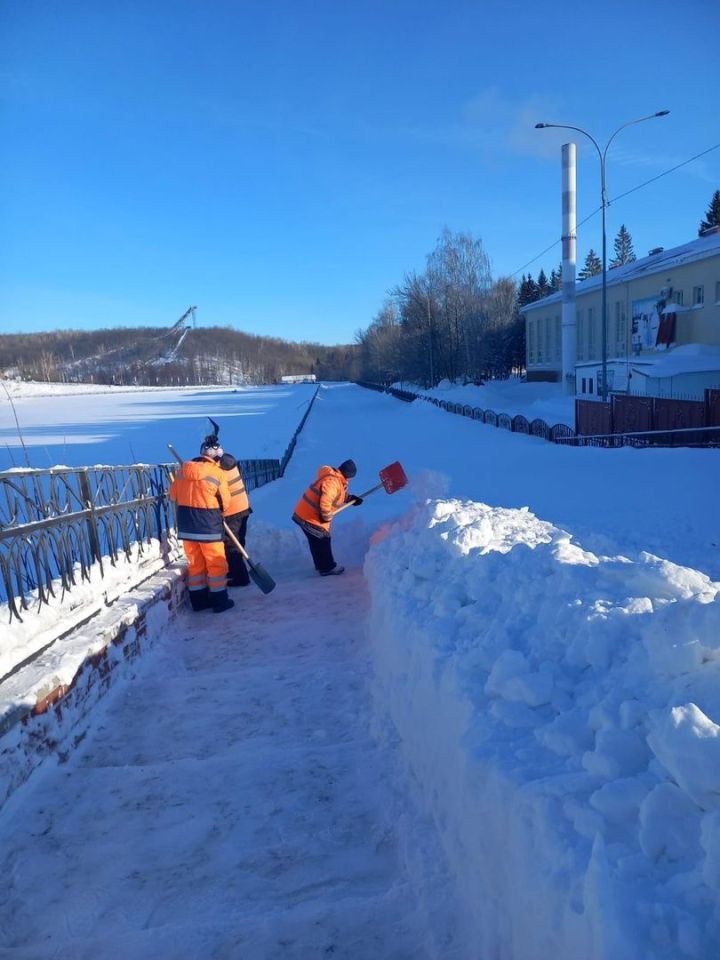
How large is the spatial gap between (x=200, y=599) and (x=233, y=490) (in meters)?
1.10

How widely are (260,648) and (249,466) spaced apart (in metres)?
8.30

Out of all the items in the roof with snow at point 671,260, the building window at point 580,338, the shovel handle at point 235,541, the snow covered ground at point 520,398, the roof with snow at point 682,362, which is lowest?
the snow covered ground at point 520,398

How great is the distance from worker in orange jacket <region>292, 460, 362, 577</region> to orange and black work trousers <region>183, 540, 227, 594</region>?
3.36 feet

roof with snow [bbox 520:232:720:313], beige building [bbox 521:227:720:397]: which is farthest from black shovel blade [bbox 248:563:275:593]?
roof with snow [bbox 520:232:720:313]

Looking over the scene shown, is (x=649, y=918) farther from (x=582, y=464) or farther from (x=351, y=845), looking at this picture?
(x=582, y=464)

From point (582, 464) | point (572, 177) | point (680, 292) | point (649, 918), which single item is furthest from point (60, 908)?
point (572, 177)

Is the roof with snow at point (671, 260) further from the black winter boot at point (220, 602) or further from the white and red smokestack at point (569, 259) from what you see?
the black winter boot at point (220, 602)

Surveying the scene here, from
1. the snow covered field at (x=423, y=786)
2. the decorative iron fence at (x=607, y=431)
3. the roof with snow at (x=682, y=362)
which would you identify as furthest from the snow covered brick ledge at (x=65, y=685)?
the roof with snow at (x=682, y=362)

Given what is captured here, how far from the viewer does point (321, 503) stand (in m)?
5.82

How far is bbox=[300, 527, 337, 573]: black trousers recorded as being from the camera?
6027mm

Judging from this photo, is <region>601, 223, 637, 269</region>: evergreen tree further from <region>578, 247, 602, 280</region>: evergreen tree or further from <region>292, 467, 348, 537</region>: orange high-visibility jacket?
<region>292, 467, 348, 537</region>: orange high-visibility jacket

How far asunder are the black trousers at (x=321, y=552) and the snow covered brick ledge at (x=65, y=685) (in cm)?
195

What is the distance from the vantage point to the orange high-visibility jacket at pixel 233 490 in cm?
558

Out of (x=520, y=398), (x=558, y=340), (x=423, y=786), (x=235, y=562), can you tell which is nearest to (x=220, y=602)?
(x=235, y=562)
